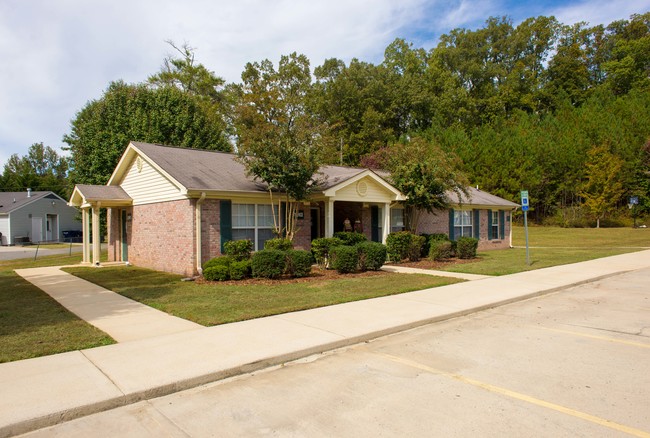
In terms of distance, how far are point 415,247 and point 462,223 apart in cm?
670

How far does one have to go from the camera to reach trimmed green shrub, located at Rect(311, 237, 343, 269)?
14922 millimetres

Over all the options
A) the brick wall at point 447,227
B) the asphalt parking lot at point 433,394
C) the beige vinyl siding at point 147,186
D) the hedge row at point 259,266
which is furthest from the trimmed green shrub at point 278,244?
the brick wall at point 447,227

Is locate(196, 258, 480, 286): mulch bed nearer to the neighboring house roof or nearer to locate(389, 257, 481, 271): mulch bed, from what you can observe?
locate(389, 257, 481, 271): mulch bed

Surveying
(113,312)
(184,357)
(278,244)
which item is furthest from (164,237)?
(184,357)

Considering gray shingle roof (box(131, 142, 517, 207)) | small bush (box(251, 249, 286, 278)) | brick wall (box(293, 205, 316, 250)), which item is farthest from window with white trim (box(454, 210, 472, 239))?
small bush (box(251, 249, 286, 278))

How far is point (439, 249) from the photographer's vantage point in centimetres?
1761

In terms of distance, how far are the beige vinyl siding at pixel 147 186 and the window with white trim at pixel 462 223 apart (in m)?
14.2

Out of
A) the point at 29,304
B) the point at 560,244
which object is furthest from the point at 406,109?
the point at 29,304

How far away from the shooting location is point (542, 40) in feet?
208

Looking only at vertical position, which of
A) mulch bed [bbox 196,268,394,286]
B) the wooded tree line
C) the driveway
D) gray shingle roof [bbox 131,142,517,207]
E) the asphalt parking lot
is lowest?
the asphalt parking lot

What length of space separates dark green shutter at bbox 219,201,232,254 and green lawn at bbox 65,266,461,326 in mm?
1904

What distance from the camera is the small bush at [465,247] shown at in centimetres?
1852

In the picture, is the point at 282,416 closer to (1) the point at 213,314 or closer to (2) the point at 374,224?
(1) the point at 213,314

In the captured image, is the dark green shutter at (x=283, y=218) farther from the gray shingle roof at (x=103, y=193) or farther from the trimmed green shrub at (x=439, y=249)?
the gray shingle roof at (x=103, y=193)
